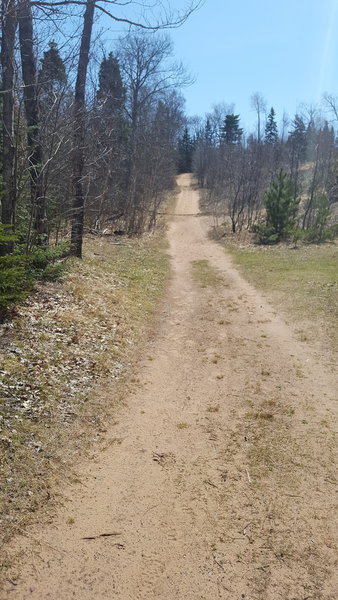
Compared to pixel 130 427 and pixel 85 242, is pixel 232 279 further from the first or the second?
pixel 130 427

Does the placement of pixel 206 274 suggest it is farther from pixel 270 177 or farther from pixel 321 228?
pixel 270 177

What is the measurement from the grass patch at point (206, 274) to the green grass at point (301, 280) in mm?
1083

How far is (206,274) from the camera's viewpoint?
15.2 meters

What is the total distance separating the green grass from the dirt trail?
2.54 m

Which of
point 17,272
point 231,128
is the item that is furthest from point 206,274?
point 231,128

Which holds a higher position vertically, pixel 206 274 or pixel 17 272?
pixel 17 272

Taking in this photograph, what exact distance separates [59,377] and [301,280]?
394 inches

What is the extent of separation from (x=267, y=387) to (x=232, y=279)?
820 centimetres

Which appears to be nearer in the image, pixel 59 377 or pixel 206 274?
pixel 59 377

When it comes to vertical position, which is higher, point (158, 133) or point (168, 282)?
point (158, 133)

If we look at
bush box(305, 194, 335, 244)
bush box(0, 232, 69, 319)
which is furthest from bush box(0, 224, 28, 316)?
bush box(305, 194, 335, 244)

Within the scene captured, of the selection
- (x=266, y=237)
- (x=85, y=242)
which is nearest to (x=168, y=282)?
(x=85, y=242)

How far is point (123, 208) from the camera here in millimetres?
25141

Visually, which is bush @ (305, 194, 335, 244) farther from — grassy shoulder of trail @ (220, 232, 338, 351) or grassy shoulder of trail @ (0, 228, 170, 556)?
grassy shoulder of trail @ (0, 228, 170, 556)
